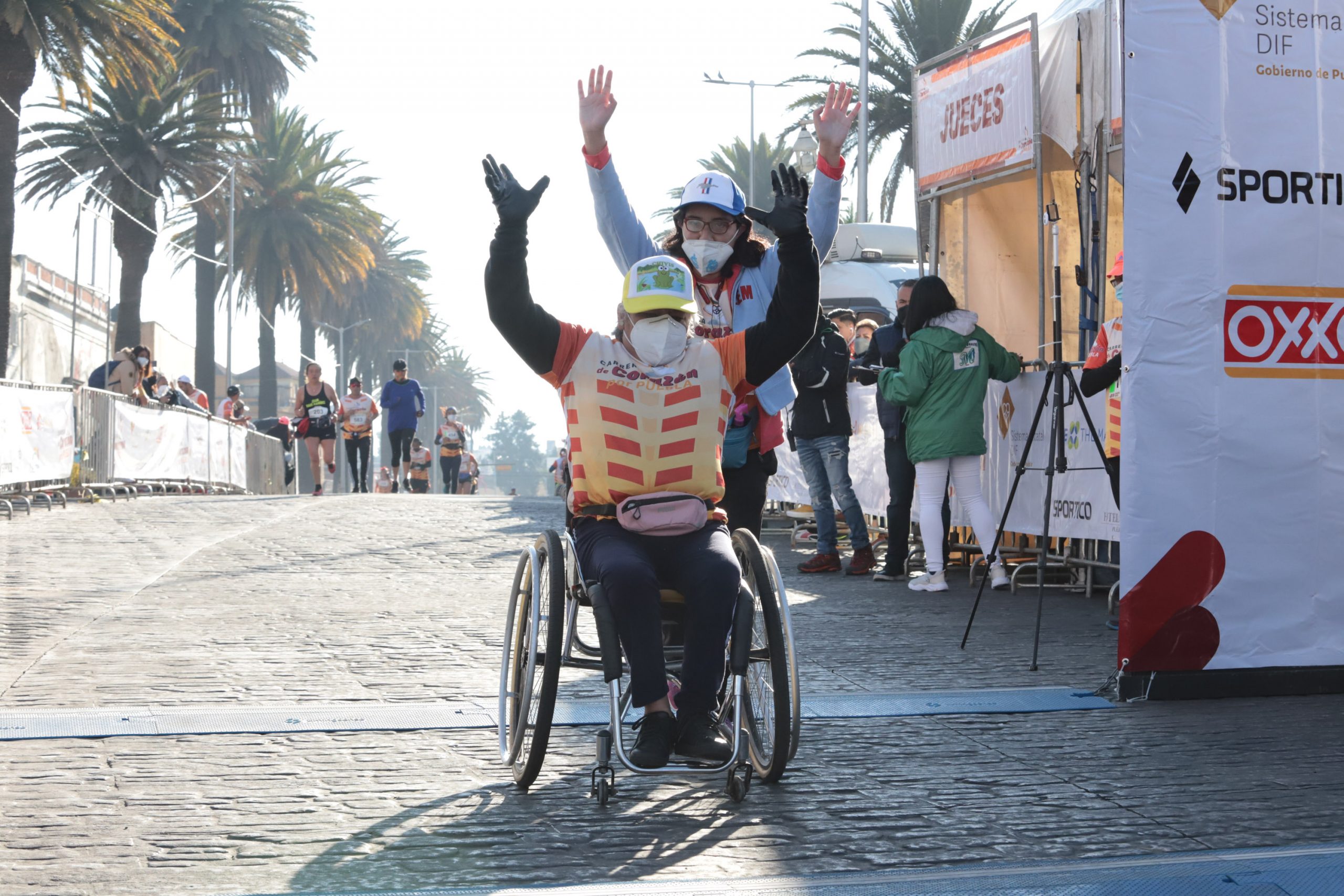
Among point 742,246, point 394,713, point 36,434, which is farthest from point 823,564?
point 36,434

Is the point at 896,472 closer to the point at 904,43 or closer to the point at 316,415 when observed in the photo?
the point at 316,415

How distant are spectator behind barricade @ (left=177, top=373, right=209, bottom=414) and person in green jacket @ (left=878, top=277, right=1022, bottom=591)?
1848cm

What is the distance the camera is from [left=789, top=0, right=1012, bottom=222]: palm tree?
35.2 meters

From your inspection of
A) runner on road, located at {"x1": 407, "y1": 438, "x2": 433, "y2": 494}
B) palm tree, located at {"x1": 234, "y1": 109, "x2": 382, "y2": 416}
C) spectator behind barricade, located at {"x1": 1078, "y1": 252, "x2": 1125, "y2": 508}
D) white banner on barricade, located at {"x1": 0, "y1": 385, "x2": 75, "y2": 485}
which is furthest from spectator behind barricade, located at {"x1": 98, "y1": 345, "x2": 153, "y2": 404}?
palm tree, located at {"x1": 234, "y1": 109, "x2": 382, "y2": 416}

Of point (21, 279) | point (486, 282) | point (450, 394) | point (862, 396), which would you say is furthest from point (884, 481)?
point (450, 394)

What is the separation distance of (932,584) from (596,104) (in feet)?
17.3

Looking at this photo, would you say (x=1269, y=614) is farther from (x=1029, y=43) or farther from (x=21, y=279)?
(x=21, y=279)

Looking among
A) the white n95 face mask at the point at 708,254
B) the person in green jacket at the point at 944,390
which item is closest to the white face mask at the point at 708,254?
the white n95 face mask at the point at 708,254

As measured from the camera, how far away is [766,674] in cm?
461

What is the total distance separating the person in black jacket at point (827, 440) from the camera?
10.3 meters

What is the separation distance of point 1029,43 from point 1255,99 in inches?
178

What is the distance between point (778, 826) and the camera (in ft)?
13.7

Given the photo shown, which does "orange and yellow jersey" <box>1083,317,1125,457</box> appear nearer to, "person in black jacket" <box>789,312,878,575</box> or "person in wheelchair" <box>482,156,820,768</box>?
"person in black jacket" <box>789,312,878,575</box>

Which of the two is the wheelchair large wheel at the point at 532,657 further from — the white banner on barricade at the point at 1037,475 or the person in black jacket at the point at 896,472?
the person in black jacket at the point at 896,472
